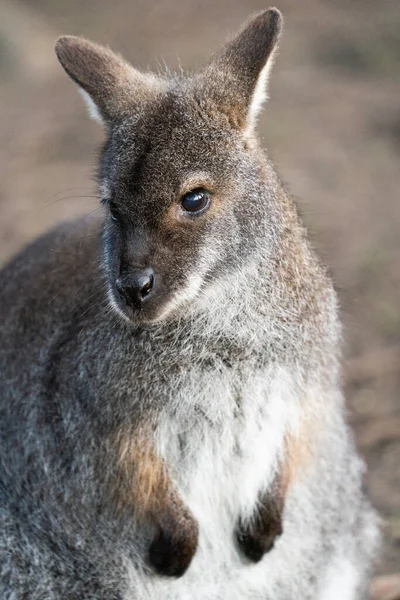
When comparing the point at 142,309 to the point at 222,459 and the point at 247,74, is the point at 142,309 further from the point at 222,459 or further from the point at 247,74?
the point at 247,74

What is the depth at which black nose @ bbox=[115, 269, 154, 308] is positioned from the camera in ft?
13.1

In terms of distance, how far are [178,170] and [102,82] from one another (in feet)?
2.14

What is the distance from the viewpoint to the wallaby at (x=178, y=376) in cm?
416

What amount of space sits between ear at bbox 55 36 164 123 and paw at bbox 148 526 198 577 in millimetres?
1843

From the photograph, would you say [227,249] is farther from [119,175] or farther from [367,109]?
[367,109]

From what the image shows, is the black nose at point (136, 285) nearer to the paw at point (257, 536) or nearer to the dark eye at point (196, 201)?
the dark eye at point (196, 201)

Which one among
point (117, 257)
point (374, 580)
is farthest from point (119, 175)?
point (374, 580)

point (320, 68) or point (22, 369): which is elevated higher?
point (22, 369)

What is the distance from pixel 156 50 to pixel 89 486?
32.3 ft

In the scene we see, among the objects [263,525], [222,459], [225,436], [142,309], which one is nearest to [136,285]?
[142,309]

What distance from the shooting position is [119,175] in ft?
13.6

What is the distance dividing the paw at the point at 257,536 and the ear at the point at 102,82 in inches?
77.5

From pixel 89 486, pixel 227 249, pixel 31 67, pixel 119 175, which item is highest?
pixel 119 175

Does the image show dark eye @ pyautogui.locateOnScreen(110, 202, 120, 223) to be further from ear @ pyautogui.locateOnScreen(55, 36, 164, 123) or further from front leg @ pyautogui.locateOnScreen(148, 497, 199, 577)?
front leg @ pyautogui.locateOnScreen(148, 497, 199, 577)
